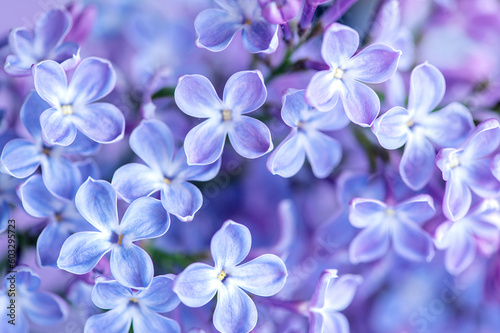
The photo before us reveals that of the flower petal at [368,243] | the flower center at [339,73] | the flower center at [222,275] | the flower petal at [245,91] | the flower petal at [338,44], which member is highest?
the flower petal at [245,91]

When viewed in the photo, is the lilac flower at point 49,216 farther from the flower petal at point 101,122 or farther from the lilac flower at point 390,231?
the lilac flower at point 390,231

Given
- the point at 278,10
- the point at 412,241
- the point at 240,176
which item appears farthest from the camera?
the point at 240,176

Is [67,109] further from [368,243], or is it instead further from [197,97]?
[368,243]

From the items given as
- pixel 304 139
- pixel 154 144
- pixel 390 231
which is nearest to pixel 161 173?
pixel 154 144

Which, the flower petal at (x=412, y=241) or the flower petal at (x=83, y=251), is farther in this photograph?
the flower petal at (x=412, y=241)

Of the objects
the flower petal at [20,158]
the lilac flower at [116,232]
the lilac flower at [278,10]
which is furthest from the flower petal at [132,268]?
the lilac flower at [278,10]

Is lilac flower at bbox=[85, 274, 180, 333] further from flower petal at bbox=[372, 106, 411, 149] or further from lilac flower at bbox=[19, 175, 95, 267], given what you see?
flower petal at bbox=[372, 106, 411, 149]

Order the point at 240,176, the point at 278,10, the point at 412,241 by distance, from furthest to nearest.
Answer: the point at 240,176, the point at 412,241, the point at 278,10
